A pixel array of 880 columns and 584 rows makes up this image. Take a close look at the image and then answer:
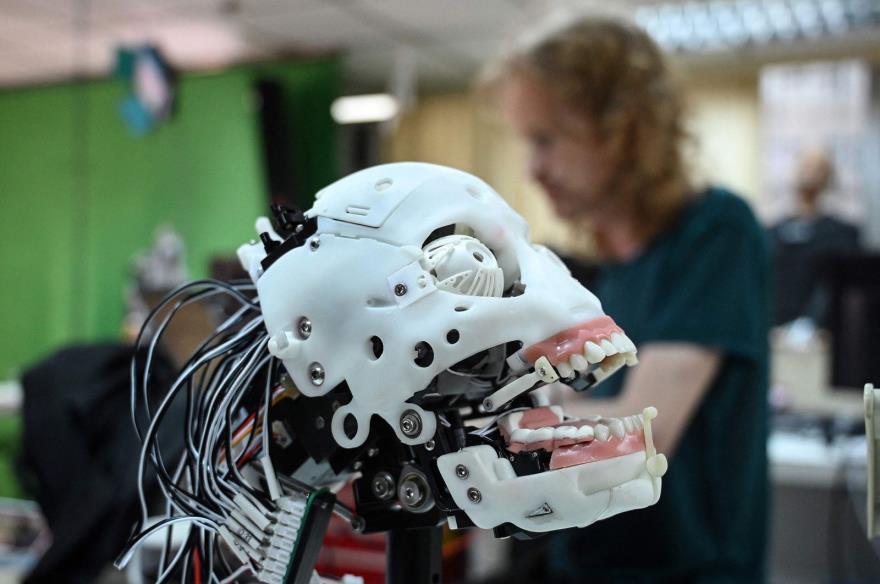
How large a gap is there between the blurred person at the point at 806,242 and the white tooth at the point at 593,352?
7.95ft

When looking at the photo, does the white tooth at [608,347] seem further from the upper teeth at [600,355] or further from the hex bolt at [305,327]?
the hex bolt at [305,327]

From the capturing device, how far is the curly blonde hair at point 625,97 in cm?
108

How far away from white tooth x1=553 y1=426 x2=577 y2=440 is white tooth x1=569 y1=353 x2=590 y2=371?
0.11ft

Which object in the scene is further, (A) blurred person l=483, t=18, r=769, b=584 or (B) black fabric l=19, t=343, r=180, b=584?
(B) black fabric l=19, t=343, r=180, b=584

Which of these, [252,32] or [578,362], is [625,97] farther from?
[252,32]

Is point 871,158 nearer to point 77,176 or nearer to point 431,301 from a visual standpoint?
point 77,176

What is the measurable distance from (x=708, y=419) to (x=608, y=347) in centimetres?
72

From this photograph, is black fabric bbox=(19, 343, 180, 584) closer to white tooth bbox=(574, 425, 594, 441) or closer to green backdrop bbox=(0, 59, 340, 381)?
green backdrop bbox=(0, 59, 340, 381)

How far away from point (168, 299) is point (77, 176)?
251 cm

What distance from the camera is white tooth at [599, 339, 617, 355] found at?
0.45m

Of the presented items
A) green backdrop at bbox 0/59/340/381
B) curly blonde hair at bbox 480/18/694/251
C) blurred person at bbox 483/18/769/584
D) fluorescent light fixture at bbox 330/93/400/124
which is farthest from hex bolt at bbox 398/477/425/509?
fluorescent light fixture at bbox 330/93/400/124

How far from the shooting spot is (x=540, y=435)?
1.49 ft

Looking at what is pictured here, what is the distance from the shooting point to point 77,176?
2848 mm

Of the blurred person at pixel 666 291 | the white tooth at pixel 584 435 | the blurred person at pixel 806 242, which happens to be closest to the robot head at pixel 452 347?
the white tooth at pixel 584 435
